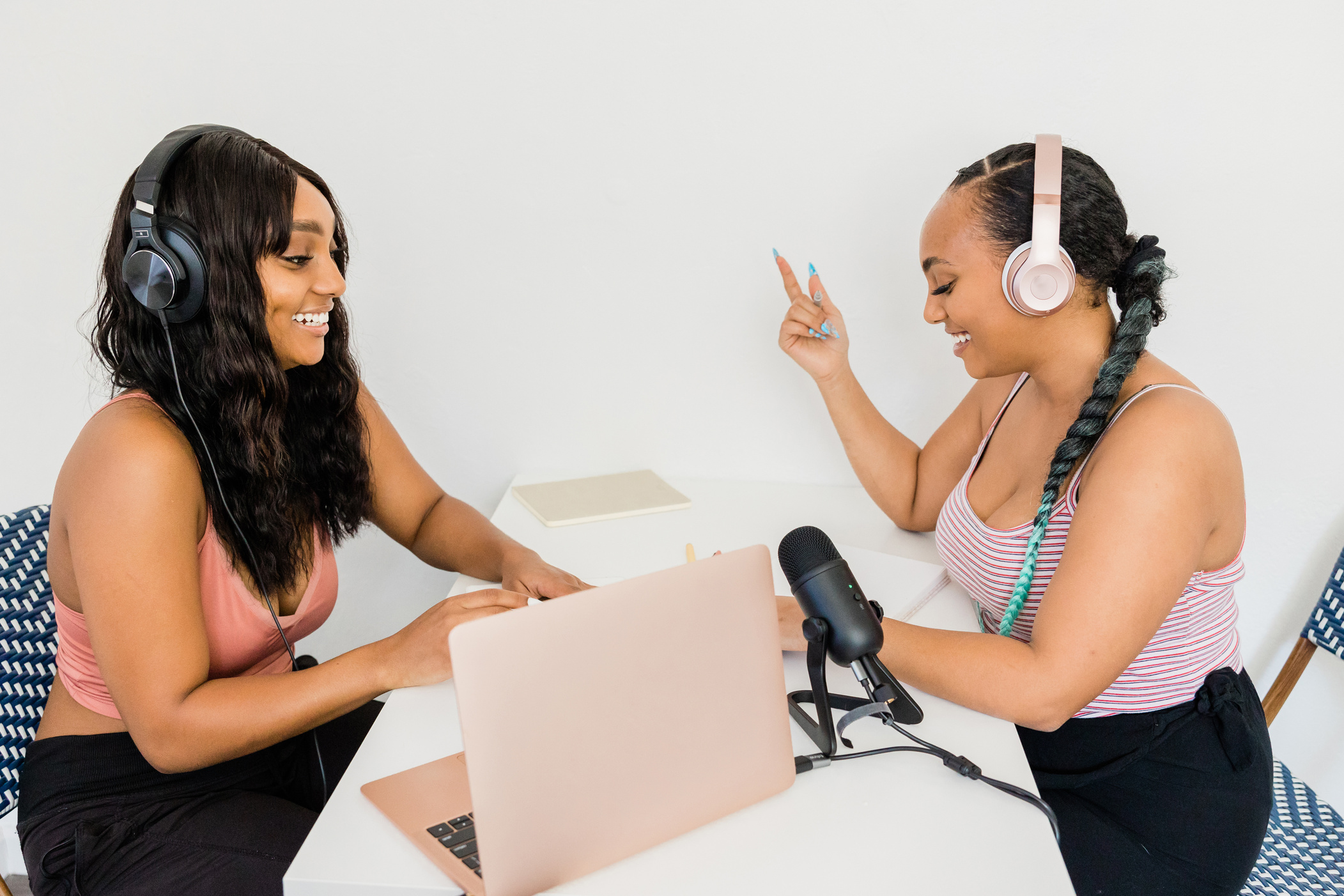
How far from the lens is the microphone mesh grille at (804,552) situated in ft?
2.81

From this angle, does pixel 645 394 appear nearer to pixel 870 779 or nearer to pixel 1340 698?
pixel 870 779

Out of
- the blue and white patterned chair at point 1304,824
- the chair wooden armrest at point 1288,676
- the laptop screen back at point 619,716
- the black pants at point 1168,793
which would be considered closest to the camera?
the laptop screen back at point 619,716

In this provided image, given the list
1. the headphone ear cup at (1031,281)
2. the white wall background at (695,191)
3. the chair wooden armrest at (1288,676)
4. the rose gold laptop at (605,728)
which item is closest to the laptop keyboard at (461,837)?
the rose gold laptop at (605,728)

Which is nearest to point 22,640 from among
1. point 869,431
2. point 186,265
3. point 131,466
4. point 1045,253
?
point 131,466

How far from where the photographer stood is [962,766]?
84cm

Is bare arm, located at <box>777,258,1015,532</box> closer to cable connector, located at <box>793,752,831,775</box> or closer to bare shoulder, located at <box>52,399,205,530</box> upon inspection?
cable connector, located at <box>793,752,831,775</box>

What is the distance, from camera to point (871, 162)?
62.0 inches

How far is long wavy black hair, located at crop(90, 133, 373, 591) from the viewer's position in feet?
3.31

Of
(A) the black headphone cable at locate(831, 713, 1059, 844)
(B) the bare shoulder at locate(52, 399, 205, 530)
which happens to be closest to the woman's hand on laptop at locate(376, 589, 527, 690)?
(B) the bare shoulder at locate(52, 399, 205, 530)

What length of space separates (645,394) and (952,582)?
0.70m

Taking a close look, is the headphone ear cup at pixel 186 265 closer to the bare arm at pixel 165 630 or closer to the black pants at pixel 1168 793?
the bare arm at pixel 165 630

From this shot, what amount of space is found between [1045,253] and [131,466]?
1.04 meters

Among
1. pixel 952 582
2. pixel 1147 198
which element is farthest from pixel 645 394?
pixel 1147 198

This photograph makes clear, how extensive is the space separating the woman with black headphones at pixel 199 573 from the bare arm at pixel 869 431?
584 millimetres
